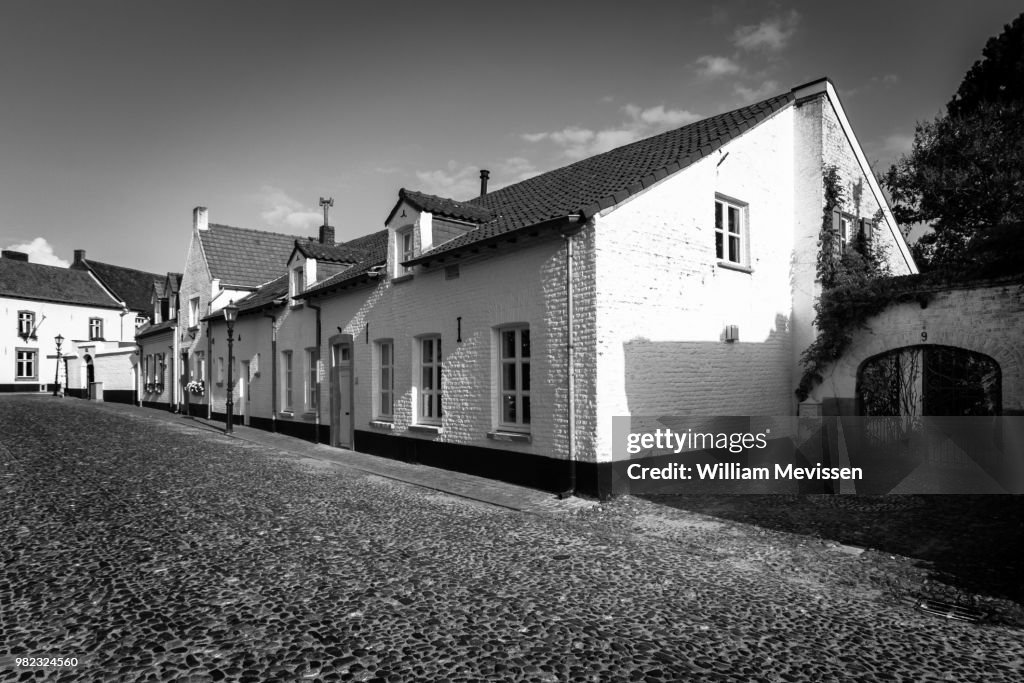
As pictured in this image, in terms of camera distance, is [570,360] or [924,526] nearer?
[924,526]

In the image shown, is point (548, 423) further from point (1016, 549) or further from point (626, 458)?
point (1016, 549)

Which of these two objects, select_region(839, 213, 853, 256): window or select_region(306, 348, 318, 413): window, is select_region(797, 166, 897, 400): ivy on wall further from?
select_region(306, 348, 318, 413): window

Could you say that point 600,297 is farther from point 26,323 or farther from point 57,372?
point 26,323

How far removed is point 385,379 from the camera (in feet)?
49.9

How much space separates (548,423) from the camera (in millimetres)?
10531

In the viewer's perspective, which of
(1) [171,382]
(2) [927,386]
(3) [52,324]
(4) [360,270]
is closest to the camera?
(2) [927,386]

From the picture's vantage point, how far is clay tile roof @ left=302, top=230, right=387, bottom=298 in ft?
51.3

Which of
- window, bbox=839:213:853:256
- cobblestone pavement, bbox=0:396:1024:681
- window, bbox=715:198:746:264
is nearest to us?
cobblestone pavement, bbox=0:396:1024:681

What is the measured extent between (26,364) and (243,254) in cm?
2875

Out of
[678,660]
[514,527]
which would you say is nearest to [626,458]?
[514,527]

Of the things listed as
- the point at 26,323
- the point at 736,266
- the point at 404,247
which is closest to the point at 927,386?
the point at 736,266

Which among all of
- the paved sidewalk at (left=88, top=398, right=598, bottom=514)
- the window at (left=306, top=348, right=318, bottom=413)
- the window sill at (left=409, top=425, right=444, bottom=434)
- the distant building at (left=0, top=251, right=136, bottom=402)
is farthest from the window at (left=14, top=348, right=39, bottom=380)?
the window sill at (left=409, top=425, right=444, bottom=434)

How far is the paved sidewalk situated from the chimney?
11730mm

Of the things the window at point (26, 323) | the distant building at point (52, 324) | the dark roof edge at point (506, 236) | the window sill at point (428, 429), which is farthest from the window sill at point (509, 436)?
the window at point (26, 323)
